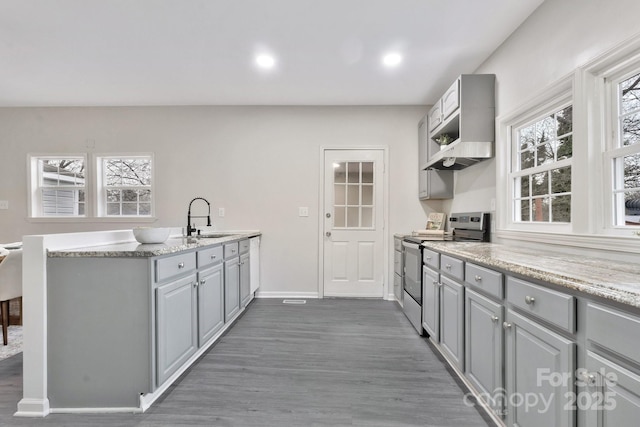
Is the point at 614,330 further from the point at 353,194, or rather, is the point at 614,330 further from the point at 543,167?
the point at 353,194

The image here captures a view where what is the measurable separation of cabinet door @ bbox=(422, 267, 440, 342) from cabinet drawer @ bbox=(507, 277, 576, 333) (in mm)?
929

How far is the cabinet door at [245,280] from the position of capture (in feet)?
10.4

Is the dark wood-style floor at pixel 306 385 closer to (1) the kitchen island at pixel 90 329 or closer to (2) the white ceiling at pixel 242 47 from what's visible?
(1) the kitchen island at pixel 90 329

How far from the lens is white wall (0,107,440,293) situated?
12.9ft

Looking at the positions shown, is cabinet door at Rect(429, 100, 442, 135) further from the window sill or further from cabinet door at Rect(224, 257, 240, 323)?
cabinet door at Rect(224, 257, 240, 323)

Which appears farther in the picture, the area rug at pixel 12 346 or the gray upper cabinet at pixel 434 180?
the gray upper cabinet at pixel 434 180

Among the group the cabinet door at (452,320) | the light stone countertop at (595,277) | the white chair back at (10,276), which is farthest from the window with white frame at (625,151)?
the white chair back at (10,276)

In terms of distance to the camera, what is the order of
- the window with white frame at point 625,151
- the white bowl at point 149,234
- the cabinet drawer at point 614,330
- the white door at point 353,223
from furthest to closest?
the white door at point 353,223
the white bowl at point 149,234
the window with white frame at point 625,151
the cabinet drawer at point 614,330

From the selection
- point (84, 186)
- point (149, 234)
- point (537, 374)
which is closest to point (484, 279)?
point (537, 374)

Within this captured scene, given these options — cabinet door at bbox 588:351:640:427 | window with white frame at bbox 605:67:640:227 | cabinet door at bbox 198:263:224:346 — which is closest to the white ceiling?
window with white frame at bbox 605:67:640:227

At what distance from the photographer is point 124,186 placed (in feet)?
13.4

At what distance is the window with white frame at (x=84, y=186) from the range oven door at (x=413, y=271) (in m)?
3.49

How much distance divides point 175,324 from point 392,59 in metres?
2.89

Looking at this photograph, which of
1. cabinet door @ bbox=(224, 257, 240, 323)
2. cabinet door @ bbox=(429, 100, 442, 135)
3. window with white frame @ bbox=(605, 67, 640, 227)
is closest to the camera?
window with white frame @ bbox=(605, 67, 640, 227)
